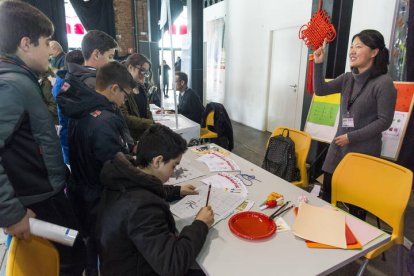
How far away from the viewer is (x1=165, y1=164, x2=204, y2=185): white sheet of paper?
5.02 ft

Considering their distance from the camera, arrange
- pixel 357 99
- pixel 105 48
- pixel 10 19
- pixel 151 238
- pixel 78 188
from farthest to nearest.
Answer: pixel 105 48, pixel 357 99, pixel 78 188, pixel 10 19, pixel 151 238

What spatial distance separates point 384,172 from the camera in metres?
1.43

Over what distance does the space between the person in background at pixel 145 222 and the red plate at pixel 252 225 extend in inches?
5.1

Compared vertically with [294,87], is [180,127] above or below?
below

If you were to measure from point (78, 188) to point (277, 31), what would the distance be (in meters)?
4.16

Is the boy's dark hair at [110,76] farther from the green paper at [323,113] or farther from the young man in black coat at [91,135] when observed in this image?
the green paper at [323,113]

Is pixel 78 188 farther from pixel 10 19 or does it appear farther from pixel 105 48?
pixel 105 48

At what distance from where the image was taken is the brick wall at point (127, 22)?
7609 millimetres

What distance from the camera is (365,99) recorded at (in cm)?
171

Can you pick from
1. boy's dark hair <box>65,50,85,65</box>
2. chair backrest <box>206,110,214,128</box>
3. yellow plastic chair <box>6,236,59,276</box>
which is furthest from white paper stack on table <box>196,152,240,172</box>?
boy's dark hair <box>65,50,85,65</box>

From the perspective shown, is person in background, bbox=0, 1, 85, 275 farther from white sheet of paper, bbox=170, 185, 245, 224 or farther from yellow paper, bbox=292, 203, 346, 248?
yellow paper, bbox=292, 203, 346, 248

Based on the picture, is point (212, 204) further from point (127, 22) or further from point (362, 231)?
point (127, 22)

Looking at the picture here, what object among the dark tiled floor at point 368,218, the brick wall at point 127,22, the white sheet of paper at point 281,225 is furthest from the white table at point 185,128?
the brick wall at point 127,22

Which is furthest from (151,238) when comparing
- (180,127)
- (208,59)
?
(208,59)
